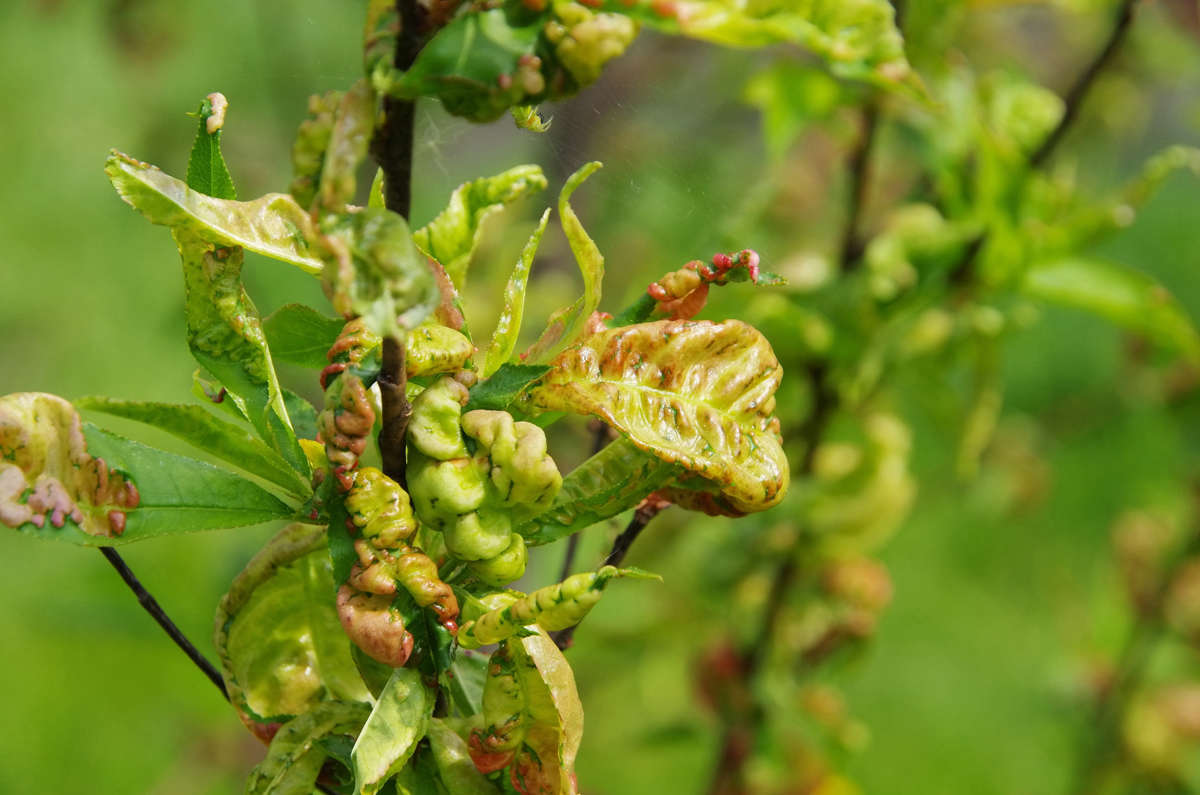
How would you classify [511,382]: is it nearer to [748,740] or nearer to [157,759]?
[748,740]

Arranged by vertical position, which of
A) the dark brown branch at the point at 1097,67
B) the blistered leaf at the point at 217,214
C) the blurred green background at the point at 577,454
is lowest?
the blurred green background at the point at 577,454

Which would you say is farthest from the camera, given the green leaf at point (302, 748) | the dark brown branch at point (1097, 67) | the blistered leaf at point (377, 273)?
the dark brown branch at point (1097, 67)

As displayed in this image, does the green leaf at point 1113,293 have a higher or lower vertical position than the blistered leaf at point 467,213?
lower

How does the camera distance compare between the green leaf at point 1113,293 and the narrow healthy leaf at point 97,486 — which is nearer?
the narrow healthy leaf at point 97,486

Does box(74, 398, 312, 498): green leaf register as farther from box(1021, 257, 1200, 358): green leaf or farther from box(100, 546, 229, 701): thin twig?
box(1021, 257, 1200, 358): green leaf

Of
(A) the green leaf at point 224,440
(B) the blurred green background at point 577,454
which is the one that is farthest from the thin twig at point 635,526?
(B) the blurred green background at point 577,454

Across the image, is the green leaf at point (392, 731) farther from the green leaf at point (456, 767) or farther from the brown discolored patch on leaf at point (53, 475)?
the brown discolored patch on leaf at point (53, 475)

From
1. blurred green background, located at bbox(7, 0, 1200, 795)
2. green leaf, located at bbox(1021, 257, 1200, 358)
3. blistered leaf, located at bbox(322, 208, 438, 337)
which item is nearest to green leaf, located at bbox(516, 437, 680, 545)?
blistered leaf, located at bbox(322, 208, 438, 337)

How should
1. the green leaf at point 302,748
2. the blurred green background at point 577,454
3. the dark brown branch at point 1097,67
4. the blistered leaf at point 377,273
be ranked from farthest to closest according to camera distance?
1. the blurred green background at point 577,454
2. the dark brown branch at point 1097,67
3. the green leaf at point 302,748
4. the blistered leaf at point 377,273
